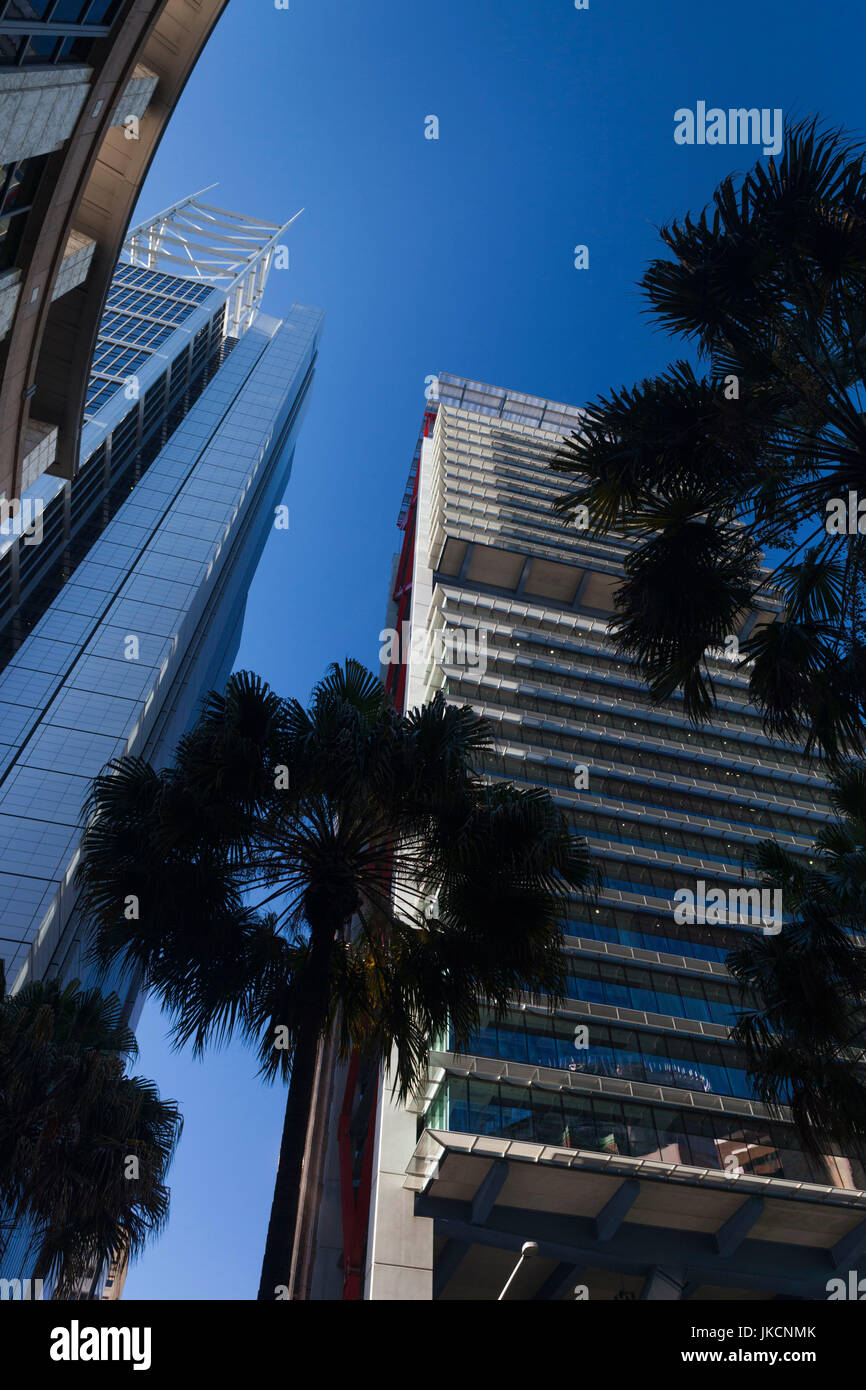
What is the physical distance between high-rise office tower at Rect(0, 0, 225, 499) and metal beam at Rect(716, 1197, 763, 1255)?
83.9 ft

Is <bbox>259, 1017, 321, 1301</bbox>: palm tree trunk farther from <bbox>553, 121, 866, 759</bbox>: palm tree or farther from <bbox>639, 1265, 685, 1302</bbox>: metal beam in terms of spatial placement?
<bbox>639, 1265, 685, 1302</bbox>: metal beam

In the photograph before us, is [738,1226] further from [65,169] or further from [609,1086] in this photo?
[65,169]

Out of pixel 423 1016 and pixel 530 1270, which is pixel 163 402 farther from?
pixel 423 1016

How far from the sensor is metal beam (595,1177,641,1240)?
2361cm

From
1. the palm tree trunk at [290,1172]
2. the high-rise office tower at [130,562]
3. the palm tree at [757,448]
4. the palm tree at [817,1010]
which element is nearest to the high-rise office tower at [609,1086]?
the palm tree at [757,448]

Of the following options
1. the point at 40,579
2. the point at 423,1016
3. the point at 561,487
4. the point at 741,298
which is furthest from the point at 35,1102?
the point at 40,579

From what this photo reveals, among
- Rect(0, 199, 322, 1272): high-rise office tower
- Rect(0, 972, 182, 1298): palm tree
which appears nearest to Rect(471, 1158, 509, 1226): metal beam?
Rect(0, 972, 182, 1298): palm tree

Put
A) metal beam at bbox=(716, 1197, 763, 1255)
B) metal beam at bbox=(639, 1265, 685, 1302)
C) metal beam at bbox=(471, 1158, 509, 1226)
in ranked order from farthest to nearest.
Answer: metal beam at bbox=(716, 1197, 763, 1255) → metal beam at bbox=(639, 1265, 685, 1302) → metal beam at bbox=(471, 1158, 509, 1226)

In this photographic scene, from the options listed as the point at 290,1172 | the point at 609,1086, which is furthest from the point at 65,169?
the point at 609,1086

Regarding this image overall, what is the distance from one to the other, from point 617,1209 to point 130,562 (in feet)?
226

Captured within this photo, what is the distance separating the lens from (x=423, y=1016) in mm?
11422

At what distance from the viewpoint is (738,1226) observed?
2458 centimetres

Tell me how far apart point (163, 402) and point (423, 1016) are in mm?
95332

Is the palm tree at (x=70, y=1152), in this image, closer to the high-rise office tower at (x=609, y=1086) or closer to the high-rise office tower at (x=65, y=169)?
the high-rise office tower at (x=609, y=1086)
